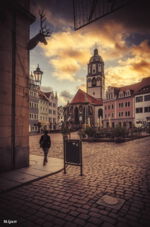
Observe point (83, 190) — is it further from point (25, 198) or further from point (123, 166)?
point (123, 166)

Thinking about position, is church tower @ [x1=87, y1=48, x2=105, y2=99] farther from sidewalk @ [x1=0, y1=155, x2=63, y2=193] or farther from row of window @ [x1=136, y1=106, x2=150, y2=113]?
sidewalk @ [x1=0, y1=155, x2=63, y2=193]

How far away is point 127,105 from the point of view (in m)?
46.6

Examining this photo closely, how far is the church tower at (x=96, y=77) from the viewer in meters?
74.4

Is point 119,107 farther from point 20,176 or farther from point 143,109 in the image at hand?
point 20,176

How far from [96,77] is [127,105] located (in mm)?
33269

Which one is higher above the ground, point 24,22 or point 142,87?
point 142,87

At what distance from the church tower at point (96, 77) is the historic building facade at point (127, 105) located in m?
21.4

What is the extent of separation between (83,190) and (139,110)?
42.4 metres

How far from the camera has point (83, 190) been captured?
4.40 m

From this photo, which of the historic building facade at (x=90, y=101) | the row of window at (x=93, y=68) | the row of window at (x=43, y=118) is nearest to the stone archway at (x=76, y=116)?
the historic building facade at (x=90, y=101)

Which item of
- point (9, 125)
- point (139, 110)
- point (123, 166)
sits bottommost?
point (123, 166)

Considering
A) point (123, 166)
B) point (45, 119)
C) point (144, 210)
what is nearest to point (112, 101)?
point (45, 119)

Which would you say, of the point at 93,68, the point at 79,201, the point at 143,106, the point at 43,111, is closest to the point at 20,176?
the point at 79,201

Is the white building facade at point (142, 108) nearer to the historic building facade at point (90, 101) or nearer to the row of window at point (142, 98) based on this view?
the row of window at point (142, 98)
